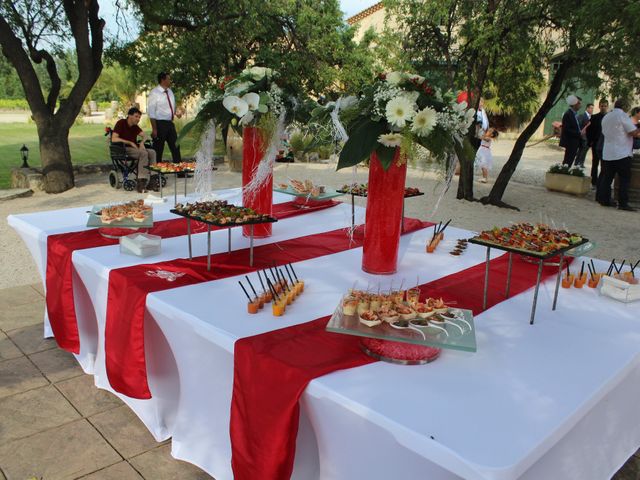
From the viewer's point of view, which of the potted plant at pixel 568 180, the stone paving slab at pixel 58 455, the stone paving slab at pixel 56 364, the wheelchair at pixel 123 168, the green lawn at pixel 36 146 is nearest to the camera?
the stone paving slab at pixel 58 455

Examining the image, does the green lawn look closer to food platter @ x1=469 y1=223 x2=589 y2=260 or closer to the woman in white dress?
the woman in white dress

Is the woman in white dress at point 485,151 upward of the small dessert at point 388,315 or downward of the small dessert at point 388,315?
upward

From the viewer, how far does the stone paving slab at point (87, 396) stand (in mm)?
2631

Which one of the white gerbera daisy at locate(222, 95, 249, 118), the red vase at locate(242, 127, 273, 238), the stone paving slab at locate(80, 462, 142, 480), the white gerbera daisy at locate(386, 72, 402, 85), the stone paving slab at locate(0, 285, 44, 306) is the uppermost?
the white gerbera daisy at locate(386, 72, 402, 85)

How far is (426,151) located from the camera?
2.22 m

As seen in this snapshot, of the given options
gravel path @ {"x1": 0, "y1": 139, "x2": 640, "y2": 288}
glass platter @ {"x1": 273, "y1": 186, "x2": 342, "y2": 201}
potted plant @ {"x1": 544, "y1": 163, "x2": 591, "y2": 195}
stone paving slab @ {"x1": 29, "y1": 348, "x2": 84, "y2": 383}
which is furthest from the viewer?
potted plant @ {"x1": 544, "y1": 163, "x2": 591, "y2": 195}

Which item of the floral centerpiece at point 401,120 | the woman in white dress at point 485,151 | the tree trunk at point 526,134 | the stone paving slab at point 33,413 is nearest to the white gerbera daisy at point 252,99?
the floral centerpiece at point 401,120

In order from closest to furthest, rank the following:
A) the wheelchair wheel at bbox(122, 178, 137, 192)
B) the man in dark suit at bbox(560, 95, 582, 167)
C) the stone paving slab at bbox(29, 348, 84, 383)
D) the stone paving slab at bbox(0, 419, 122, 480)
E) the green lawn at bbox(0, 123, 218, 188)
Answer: the stone paving slab at bbox(0, 419, 122, 480), the stone paving slab at bbox(29, 348, 84, 383), the wheelchair wheel at bbox(122, 178, 137, 192), the man in dark suit at bbox(560, 95, 582, 167), the green lawn at bbox(0, 123, 218, 188)

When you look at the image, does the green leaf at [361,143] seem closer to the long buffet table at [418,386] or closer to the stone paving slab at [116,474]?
the long buffet table at [418,386]

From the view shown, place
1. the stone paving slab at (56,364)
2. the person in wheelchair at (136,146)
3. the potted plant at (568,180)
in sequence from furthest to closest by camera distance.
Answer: the potted plant at (568,180) < the person in wheelchair at (136,146) < the stone paving slab at (56,364)

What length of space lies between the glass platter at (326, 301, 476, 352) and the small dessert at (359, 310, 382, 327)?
0.04ft

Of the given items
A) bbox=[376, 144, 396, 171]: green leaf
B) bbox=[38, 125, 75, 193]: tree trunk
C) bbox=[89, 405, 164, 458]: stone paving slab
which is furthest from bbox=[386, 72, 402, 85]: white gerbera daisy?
bbox=[38, 125, 75, 193]: tree trunk

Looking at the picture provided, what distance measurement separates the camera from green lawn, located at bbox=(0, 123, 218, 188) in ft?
38.8

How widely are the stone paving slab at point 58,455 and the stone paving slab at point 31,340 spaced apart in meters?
0.91
